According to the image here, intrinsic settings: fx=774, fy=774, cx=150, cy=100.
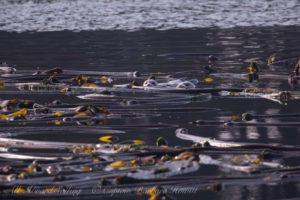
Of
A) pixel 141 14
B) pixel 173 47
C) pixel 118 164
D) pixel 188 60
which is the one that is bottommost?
pixel 118 164

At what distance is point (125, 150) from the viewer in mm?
7711

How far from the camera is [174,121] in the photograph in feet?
32.5

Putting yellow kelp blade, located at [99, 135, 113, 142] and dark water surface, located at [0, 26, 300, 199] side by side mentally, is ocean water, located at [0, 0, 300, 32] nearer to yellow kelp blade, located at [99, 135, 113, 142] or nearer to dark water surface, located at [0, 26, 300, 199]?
dark water surface, located at [0, 26, 300, 199]

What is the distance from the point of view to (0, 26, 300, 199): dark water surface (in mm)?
8697

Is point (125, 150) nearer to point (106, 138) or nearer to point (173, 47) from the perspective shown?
point (106, 138)

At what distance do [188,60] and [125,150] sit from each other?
9.59 m

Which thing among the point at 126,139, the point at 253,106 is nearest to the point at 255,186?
the point at 126,139

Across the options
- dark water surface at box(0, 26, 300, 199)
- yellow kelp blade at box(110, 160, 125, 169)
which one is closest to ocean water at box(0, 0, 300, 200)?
dark water surface at box(0, 26, 300, 199)

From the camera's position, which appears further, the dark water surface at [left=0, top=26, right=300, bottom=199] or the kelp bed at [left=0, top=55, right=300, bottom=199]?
the dark water surface at [left=0, top=26, right=300, bottom=199]

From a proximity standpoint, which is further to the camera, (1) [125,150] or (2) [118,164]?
(1) [125,150]

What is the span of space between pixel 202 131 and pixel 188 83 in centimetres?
342

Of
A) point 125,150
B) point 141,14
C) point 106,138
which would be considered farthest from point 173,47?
point 141,14

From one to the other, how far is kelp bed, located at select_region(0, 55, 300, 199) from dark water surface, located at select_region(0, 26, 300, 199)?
5.9 inches

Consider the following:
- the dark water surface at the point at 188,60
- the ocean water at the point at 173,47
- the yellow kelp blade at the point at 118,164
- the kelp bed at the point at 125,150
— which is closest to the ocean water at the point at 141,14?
the ocean water at the point at 173,47
